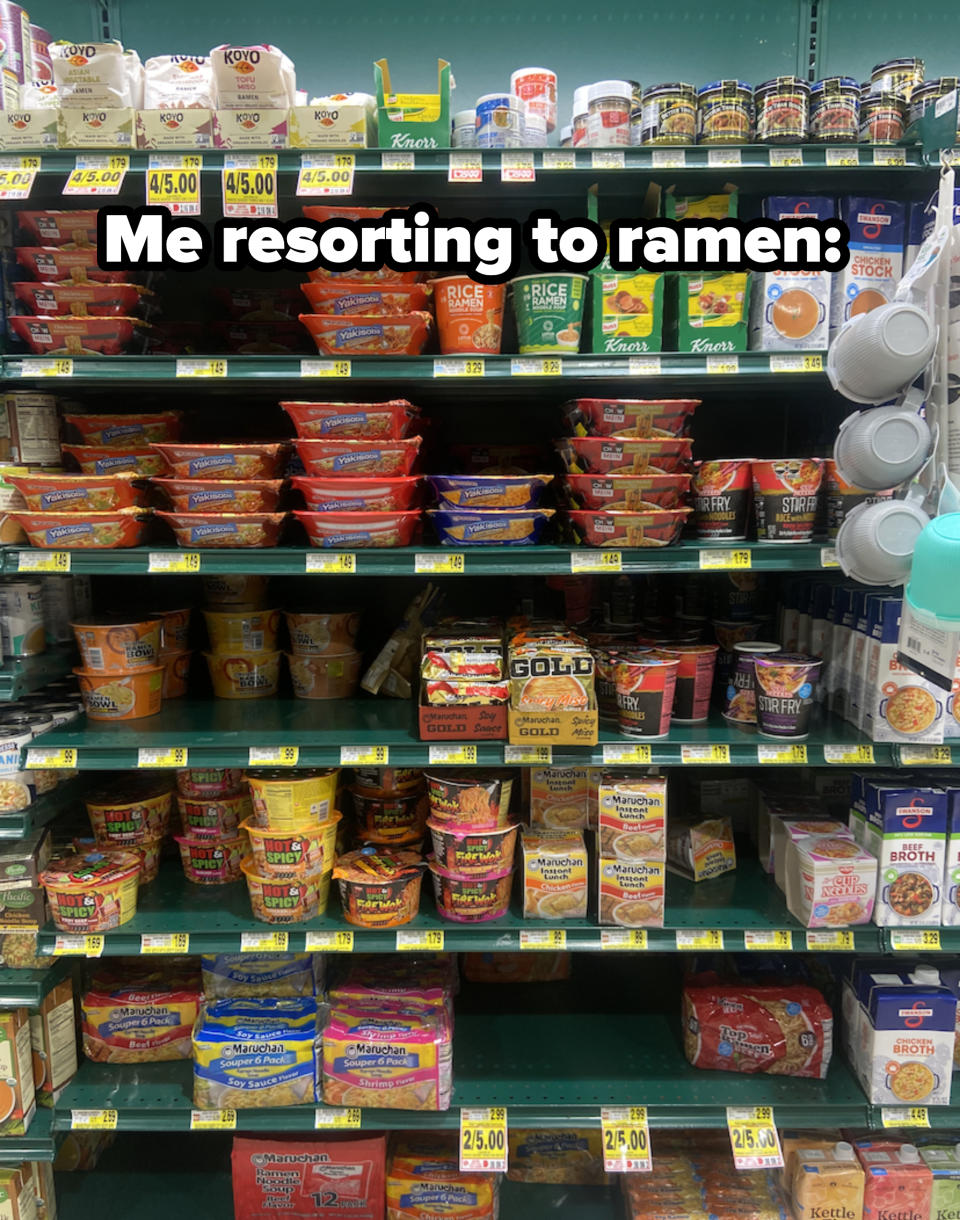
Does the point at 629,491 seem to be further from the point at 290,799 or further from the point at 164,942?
the point at 164,942

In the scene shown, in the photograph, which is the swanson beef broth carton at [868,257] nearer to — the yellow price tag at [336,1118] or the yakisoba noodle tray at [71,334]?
the yakisoba noodle tray at [71,334]

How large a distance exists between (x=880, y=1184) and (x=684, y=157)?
258 centimetres

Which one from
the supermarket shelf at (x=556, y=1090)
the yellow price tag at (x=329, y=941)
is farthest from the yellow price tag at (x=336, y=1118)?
the yellow price tag at (x=329, y=941)

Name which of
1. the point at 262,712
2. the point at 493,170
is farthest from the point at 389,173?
the point at 262,712

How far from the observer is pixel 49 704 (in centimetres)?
240

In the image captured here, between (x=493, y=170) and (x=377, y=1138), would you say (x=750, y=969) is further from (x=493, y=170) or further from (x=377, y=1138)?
(x=493, y=170)

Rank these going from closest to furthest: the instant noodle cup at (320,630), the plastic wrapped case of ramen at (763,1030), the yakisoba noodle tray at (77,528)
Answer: the yakisoba noodle tray at (77,528) < the plastic wrapped case of ramen at (763,1030) < the instant noodle cup at (320,630)

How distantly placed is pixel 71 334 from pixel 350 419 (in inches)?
29.2

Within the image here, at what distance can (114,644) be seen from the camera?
2320 millimetres

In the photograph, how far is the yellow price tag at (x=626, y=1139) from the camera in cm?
214

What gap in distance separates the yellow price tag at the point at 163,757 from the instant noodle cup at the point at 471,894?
0.69 m

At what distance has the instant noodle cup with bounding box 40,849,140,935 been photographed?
2170 millimetres

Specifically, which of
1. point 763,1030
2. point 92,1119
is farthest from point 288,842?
point 763,1030

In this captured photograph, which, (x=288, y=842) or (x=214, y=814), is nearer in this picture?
(x=288, y=842)
